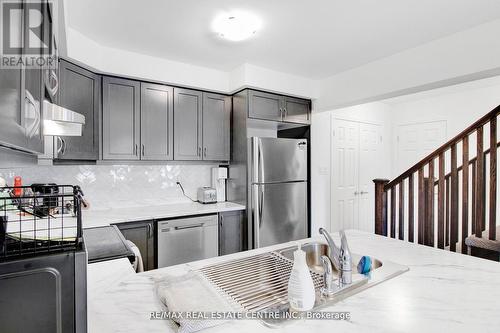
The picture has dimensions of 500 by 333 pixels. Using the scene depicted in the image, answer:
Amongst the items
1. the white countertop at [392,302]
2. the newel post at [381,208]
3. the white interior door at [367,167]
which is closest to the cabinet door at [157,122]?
the white countertop at [392,302]

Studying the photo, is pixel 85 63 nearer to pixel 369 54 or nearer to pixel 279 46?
pixel 279 46

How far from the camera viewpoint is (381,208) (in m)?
2.70

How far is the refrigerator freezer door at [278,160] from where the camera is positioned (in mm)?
3002

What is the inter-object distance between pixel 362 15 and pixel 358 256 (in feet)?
5.60

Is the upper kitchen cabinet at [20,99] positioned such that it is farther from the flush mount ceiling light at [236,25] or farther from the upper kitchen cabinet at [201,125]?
the upper kitchen cabinet at [201,125]

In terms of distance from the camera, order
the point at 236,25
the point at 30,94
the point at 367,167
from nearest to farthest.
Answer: the point at 30,94
the point at 236,25
the point at 367,167

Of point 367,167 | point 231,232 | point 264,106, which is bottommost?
point 231,232

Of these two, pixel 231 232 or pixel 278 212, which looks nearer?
pixel 231 232

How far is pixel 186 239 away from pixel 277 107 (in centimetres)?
184

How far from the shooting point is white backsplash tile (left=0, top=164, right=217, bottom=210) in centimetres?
250

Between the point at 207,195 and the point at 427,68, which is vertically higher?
the point at 427,68

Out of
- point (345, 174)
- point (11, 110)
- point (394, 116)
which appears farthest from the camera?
point (394, 116)

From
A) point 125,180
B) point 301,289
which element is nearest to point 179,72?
point 125,180

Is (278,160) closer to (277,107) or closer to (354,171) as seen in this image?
(277,107)
